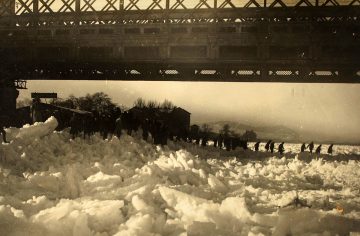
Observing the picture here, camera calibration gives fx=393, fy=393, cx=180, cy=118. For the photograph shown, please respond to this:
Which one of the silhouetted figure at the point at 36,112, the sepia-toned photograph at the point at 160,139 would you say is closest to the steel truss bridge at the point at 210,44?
the sepia-toned photograph at the point at 160,139

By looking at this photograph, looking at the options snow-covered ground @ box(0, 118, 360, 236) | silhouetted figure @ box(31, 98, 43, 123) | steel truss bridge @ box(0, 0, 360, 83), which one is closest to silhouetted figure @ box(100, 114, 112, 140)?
snow-covered ground @ box(0, 118, 360, 236)

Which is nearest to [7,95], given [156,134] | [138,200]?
[156,134]

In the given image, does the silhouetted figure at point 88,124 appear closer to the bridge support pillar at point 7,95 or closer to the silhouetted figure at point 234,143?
the bridge support pillar at point 7,95

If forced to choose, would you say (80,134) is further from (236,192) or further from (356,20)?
(356,20)

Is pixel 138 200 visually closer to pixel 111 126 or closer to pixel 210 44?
pixel 111 126

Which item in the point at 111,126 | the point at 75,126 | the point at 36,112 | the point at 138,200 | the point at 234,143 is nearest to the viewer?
the point at 138,200

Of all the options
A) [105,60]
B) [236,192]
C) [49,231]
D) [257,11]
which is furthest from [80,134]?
[257,11]

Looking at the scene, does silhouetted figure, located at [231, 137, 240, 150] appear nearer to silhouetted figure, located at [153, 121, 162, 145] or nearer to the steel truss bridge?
the steel truss bridge
